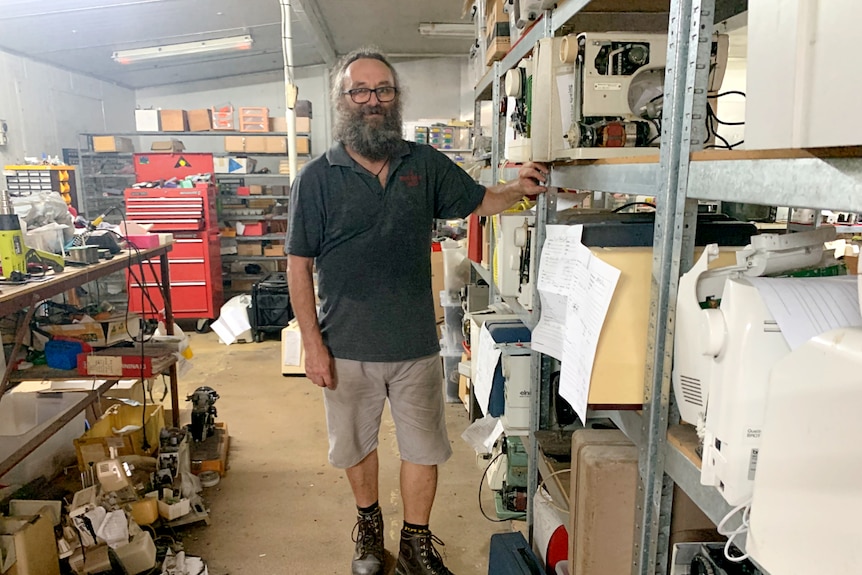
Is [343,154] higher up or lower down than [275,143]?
lower down

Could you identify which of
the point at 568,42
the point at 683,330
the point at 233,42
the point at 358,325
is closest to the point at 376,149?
the point at 358,325

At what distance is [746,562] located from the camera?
3.09 feet

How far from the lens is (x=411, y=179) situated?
1.83 meters

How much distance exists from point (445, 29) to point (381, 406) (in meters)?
4.63

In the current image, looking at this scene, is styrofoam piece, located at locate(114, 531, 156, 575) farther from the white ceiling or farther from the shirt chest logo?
the white ceiling

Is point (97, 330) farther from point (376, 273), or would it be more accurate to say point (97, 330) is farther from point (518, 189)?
point (518, 189)

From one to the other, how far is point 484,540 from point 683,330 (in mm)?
1622

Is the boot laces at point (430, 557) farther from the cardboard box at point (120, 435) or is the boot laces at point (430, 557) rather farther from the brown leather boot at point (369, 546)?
the cardboard box at point (120, 435)

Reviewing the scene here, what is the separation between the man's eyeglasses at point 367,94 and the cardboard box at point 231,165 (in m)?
4.64

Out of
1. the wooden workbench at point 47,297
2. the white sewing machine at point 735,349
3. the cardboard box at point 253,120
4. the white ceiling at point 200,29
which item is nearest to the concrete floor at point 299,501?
the wooden workbench at point 47,297

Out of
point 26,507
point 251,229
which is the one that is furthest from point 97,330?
point 251,229

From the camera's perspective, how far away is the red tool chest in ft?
16.4

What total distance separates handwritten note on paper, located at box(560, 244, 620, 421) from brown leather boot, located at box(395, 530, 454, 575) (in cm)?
103

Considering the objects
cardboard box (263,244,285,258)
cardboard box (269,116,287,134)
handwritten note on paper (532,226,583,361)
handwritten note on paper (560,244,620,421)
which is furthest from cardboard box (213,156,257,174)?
handwritten note on paper (560,244,620,421)
